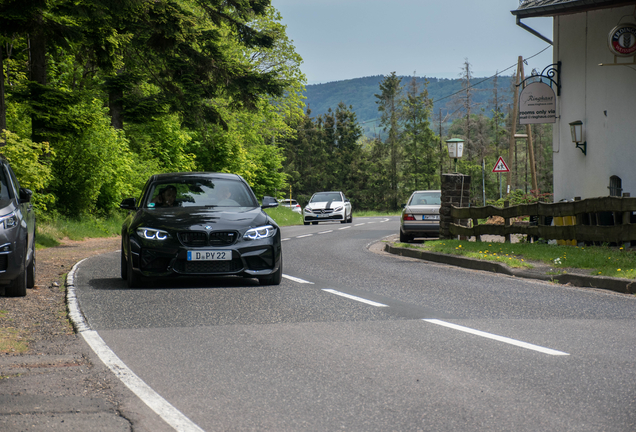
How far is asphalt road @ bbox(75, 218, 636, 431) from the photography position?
157 inches

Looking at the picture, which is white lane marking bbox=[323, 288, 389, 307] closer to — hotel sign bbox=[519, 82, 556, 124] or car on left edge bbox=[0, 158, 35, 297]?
car on left edge bbox=[0, 158, 35, 297]

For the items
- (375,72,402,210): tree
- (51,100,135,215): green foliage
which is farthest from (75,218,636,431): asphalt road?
(375,72,402,210): tree

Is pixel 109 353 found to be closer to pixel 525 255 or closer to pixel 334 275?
pixel 334 275

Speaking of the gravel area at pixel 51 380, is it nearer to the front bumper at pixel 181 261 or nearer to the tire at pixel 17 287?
the tire at pixel 17 287

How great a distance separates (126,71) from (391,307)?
20498 millimetres

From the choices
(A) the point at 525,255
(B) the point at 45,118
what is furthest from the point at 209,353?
(B) the point at 45,118

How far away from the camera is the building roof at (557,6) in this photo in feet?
53.8

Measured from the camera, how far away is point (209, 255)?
8992 mm

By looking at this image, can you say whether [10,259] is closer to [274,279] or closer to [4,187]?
[4,187]

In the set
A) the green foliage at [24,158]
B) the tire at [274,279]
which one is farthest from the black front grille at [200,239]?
the green foliage at [24,158]

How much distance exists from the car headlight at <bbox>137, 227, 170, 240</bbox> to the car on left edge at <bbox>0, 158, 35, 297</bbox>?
141cm

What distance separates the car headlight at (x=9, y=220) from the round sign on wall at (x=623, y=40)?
533 inches

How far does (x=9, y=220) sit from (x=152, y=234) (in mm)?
1770

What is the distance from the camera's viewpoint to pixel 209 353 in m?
5.58
